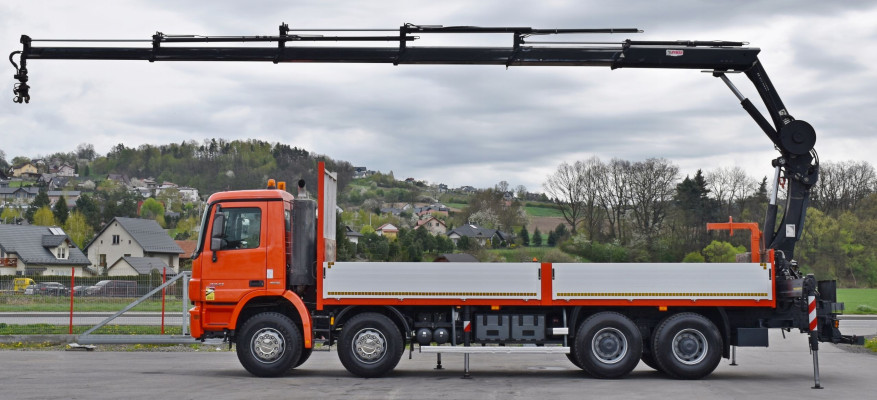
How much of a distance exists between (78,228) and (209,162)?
18764 millimetres

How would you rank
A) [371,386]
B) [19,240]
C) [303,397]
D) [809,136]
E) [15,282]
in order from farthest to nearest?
[19,240], [15,282], [809,136], [371,386], [303,397]

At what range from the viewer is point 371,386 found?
13180mm

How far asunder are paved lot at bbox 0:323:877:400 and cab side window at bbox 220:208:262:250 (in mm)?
2281

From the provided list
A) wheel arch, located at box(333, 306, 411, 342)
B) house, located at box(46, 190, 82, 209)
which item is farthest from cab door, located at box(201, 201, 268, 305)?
house, located at box(46, 190, 82, 209)

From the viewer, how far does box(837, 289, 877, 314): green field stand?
39.9 metres

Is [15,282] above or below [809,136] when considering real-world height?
below

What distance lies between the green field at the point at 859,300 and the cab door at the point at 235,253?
3086 centimetres

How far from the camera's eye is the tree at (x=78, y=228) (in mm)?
103125

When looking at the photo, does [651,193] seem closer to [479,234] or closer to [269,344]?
[479,234]

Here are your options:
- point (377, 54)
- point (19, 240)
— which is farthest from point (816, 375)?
point (19, 240)

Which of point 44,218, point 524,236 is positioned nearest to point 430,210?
point 524,236

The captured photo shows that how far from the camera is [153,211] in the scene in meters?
119

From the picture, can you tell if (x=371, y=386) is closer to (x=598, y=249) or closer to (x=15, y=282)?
(x=15, y=282)

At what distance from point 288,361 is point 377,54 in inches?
224
